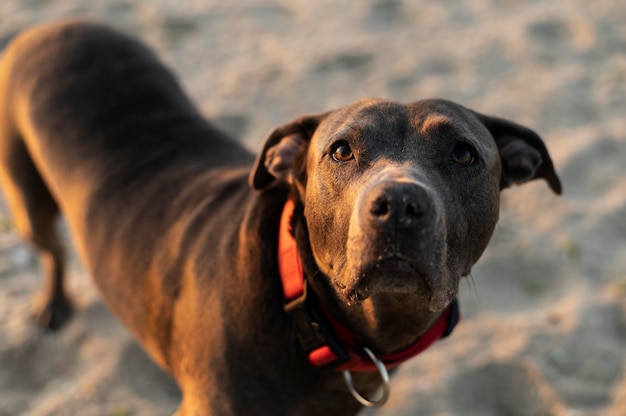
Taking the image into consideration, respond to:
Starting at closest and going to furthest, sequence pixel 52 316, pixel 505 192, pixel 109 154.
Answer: pixel 109 154
pixel 52 316
pixel 505 192

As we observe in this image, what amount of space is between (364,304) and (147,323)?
1.10 m

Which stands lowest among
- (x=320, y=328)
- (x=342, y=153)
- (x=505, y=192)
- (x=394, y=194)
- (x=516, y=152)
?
(x=505, y=192)

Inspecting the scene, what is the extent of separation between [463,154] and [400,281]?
0.55 metres

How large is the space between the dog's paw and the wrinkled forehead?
2122 millimetres

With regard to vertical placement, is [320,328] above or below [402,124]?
below

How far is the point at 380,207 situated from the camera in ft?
6.79

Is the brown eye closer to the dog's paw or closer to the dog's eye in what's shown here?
the dog's eye

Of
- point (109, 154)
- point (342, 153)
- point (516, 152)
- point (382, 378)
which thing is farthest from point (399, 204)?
point (109, 154)

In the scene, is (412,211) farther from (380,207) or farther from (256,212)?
(256,212)

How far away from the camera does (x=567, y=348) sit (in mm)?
3695

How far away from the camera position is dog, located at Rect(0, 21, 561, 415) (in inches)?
89.8

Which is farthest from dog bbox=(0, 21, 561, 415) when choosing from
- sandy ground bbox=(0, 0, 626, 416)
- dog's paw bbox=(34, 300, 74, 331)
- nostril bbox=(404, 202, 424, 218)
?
sandy ground bbox=(0, 0, 626, 416)

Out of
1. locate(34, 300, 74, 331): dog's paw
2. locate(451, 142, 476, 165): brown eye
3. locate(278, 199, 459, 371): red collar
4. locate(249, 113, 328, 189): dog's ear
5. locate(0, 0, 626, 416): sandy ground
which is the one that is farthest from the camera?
locate(34, 300, 74, 331): dog's paw

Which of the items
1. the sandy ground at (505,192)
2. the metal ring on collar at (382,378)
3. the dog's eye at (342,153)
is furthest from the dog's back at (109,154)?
the metal ring on collar at (382,378)
